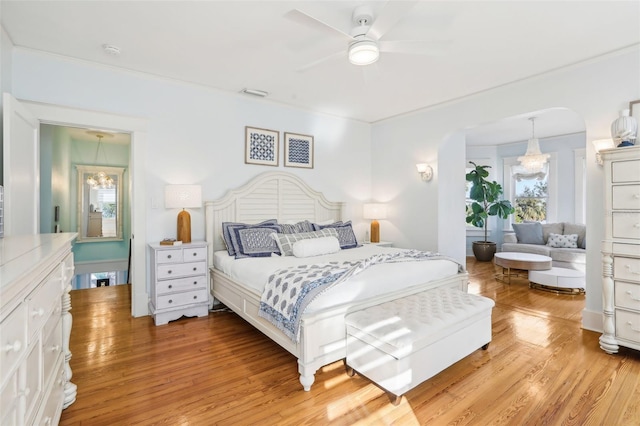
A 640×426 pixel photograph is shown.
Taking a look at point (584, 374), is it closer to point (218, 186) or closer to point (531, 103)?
point (531, 103)

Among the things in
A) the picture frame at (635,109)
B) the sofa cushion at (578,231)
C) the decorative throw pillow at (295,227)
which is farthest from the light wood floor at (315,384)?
the sofa cushion at (578,231)

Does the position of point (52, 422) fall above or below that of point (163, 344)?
above

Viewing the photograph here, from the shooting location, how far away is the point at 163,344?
297cm

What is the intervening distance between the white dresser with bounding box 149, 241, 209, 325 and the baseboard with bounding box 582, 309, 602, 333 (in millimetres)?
4084

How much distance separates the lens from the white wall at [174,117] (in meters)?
3.23

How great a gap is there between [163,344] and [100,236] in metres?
4.60

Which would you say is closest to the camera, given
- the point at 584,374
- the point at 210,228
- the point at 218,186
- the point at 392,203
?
the point at 584,374

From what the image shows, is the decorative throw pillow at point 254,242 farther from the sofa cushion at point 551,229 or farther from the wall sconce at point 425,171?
the sofa cushion at point 551,229

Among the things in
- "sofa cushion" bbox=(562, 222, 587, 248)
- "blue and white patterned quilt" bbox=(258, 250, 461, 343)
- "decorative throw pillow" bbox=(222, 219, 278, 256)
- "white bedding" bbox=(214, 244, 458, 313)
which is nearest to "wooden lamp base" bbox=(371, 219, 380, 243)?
"white bedding" bbox=(214, 244, 458, 313)

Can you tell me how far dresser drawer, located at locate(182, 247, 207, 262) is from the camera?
3.54m

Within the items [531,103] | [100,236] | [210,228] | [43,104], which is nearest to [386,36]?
[531,103]

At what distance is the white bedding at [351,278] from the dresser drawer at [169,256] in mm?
460

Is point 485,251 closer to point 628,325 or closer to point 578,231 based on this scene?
point 578,231

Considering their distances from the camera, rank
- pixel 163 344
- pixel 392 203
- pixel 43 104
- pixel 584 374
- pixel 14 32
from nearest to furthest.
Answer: pixel 584 374
pixel 14 32
pixel 163 344
pixel 43 104
pixel 392 203
